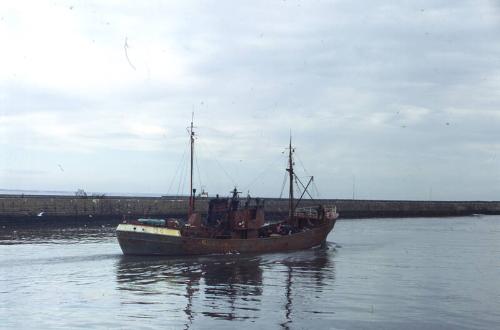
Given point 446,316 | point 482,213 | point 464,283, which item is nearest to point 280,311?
point 446,316

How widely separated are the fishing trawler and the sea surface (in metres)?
1.58

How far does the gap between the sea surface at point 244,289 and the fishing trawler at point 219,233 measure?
5.20 ft

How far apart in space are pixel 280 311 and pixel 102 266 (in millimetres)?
17050

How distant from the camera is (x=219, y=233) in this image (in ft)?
157

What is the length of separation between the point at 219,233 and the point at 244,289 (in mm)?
17222

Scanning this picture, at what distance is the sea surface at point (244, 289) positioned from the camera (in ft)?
77.5

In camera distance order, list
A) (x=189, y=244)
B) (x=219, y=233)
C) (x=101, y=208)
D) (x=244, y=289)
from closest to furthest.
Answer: (x=244, y=289), (x=189, y=244), (x=219, y=233), (x=101, y=208)

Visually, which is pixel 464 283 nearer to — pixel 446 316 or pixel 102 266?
pixel 446 316

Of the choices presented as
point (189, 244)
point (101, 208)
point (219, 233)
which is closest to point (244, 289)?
point (189, 244)

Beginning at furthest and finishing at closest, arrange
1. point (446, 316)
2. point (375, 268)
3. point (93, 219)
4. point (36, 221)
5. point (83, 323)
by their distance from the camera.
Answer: point (93, 219), point (36, 221), point (375, 268), point (446, 316), point (83, 323)

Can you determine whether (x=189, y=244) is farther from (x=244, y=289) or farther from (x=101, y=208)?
(x=101, y=208)

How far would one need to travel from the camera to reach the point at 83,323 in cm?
2250

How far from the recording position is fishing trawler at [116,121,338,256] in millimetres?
43938

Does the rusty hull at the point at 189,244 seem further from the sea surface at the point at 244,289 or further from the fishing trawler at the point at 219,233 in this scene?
the sea surface at the point at 244,289
